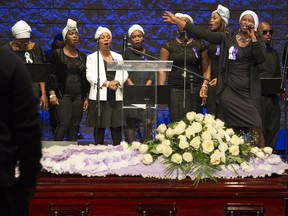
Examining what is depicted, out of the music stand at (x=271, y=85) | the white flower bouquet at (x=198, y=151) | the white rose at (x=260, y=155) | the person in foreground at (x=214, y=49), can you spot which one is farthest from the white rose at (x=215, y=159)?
the music stand at (x=271, y=85)

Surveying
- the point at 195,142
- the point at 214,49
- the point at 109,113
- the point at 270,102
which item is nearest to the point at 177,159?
the point at 195,142

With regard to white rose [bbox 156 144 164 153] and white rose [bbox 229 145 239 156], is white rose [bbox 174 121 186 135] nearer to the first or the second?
white rose [bbox 156 144 164 153]

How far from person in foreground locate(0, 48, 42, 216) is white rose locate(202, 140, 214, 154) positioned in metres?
2.09

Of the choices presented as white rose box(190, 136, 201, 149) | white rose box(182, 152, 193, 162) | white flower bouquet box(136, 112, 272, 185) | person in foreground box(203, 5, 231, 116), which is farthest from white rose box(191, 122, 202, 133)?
person in foreground box(203, 5, 231, 116)

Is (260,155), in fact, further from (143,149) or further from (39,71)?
(39,71)

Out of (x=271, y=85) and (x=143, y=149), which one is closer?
(x=143, y=149)

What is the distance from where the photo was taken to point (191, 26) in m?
7.27

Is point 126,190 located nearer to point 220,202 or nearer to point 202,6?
A: point 220,202

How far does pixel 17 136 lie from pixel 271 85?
609 centimetres

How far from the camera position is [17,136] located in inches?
114

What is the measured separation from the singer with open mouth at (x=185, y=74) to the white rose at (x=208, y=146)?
11.5 ft

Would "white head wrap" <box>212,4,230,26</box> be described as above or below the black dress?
above

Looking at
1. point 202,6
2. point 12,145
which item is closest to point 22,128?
point 12,145

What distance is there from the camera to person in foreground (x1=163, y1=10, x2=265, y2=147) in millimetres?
7375
